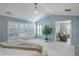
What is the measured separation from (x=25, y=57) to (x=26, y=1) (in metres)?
0.81

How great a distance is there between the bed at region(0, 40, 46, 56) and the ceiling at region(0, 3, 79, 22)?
409 mm

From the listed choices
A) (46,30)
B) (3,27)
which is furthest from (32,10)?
(3,27)

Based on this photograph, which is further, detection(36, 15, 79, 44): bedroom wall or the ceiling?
detection(36, 15, 79, 44): bedroom wall

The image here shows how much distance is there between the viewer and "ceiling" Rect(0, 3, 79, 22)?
5.42ft

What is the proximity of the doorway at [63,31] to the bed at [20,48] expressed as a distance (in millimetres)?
342

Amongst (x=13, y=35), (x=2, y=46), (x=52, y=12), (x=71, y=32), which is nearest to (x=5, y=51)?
(x=2, y=46)

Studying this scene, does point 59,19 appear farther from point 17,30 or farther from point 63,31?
point 17,30

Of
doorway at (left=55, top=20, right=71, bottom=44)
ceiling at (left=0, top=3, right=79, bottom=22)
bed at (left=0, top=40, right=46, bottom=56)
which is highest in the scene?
ceiling at (left=0, top=3, right=79, bottom=22)

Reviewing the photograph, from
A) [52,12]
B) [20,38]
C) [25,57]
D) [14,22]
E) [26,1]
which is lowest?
[25,57]

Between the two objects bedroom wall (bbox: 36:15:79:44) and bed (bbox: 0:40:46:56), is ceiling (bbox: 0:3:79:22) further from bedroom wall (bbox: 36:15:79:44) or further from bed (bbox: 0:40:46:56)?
bed (bbox: 0:40:46:56)

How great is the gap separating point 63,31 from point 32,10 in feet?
1.91

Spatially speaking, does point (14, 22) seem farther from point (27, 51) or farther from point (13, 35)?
point (27, 51)

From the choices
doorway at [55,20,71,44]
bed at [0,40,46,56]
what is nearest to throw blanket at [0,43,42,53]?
bed at [0,40,46,56]

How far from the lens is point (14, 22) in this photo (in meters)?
1.79
